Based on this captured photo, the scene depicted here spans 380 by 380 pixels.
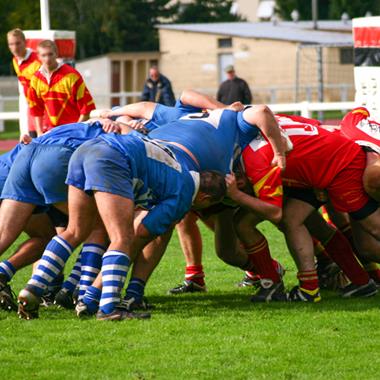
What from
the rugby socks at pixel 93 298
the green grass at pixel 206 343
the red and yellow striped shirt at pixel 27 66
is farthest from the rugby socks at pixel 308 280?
the red and yellow striped shirt at pixel 27 66

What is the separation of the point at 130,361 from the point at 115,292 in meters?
1.12

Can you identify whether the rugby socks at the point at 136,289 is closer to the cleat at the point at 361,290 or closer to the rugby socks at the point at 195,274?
the rugby socks at the point at 195,274

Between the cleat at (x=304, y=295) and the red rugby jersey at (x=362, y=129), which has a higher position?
the red rugby jersey at (x=362, y=129)

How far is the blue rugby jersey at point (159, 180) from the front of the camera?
313 inches

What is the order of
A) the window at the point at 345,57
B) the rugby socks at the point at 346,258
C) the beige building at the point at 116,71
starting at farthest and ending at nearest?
1. the beige building at the point at 116,71
2. the window at the point at 345,57
3. the rugby socks at the point at 346,258

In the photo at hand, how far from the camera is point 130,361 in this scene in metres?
6.84

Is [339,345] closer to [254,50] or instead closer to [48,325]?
[48,325]

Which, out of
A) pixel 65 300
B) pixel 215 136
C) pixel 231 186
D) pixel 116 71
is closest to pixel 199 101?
pixel 215 136

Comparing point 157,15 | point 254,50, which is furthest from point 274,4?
point 254,50

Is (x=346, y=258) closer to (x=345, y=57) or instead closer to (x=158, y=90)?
(x=158, y=90)

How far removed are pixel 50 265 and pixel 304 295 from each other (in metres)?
2.08

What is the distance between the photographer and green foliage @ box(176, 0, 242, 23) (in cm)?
6397

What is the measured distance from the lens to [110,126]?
873cm

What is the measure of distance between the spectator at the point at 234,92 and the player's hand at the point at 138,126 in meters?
18.5
